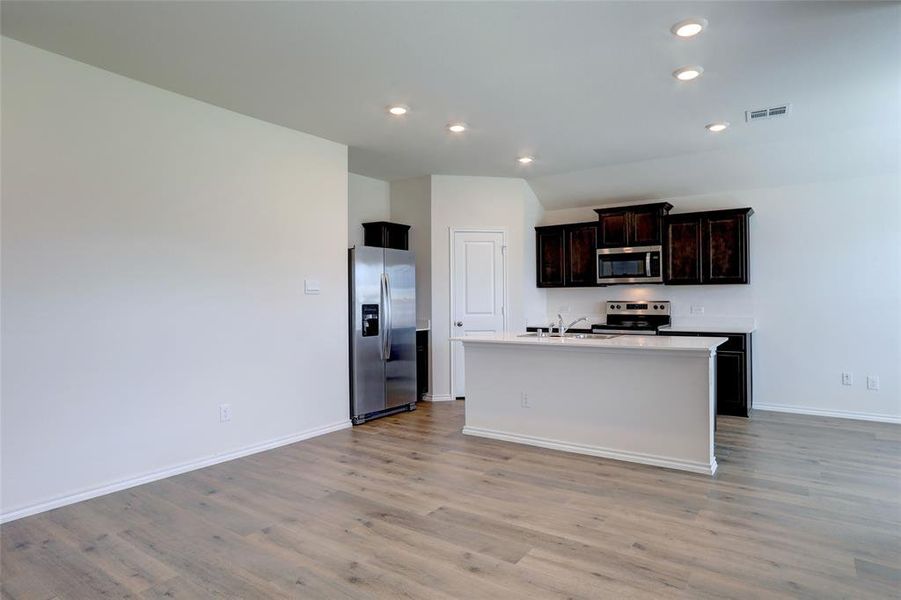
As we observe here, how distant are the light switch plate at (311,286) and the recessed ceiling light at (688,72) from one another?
319cm

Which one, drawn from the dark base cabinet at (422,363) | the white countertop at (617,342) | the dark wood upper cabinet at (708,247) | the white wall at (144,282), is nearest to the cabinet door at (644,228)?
the dark wood upper cabinet at (708,247)

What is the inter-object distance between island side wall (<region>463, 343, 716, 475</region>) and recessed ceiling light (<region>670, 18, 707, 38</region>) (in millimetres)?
1968

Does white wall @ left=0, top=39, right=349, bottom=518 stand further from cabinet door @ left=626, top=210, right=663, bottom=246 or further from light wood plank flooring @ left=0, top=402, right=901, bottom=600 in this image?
cabinet door @ left=626, top=210, right=663, bottom=246

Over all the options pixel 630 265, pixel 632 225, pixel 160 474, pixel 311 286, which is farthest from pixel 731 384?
pixel 160 474

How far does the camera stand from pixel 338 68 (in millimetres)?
3250

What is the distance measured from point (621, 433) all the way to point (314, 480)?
86.7 inches

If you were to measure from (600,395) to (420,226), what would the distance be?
3046mm

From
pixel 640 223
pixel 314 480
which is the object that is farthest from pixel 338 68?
pixel 640 223

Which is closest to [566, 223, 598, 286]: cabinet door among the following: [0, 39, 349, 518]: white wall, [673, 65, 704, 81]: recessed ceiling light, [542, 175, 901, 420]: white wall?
[542, 175, 901, 420]: white wall

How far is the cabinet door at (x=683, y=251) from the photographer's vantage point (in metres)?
5.55

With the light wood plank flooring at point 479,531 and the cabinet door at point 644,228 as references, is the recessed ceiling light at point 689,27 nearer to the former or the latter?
the light wood plank flooring at point 479,531

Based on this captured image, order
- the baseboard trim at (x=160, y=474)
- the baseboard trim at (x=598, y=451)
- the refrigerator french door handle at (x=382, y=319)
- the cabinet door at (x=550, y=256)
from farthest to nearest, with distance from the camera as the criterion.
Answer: the cabinet door at (x=550, y=256)
the refrigerator french door handle at (x=382, y=319)
the baseboard trim at (x=598, y=451)
the baseboard trim at (x=160, y=474)

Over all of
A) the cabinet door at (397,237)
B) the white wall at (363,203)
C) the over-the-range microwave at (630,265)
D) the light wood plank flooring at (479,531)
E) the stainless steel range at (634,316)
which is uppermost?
the white wall at (363,203)

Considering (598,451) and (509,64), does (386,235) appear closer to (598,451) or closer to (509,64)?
(509,64)
